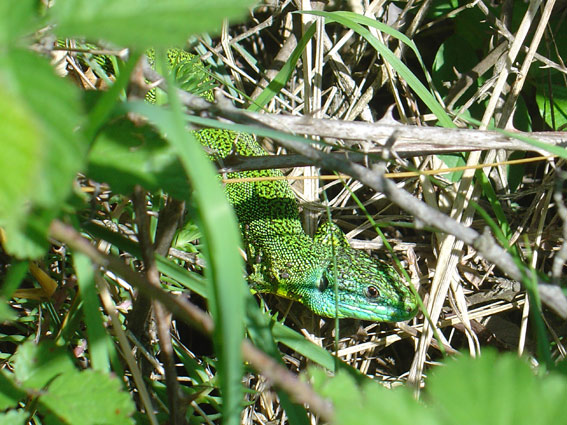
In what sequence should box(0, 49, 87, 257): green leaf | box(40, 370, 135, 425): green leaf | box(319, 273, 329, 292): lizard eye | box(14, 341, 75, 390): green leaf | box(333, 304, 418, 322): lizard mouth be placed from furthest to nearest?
1. box(319, 273, 329, 292): lizard eye
2. box(333, 304, 418, 322): lizard mouth
3. box(14, 341, 75, 390): green leaf
4. box(40, 370, 135, 425): green leaf
5. box(0, 49, 87, 257): green leaf

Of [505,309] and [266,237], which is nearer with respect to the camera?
[505,309]

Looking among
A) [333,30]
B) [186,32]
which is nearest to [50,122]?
[186,32]

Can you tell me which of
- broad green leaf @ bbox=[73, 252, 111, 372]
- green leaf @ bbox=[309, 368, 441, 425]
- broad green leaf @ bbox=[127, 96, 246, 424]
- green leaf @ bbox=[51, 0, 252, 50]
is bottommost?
broad green leaf @ bbox=[73, 252, 111, 372]

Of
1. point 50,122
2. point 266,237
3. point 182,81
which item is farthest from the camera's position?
point 266,237

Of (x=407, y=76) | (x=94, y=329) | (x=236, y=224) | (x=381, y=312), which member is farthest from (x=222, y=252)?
(x=381, y=312)

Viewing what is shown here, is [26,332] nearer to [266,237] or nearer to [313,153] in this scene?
[266,237]

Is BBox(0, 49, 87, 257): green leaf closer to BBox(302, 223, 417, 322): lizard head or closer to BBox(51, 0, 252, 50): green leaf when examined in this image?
BBox(51, 0, 252, 50): green leaf

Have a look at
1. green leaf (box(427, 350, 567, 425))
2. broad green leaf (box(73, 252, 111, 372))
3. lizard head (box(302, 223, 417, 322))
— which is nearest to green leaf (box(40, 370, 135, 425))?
broad green leaf (box(73, 252, 111, 372))
